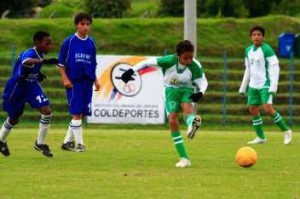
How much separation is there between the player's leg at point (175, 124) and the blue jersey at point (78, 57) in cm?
Result: 214

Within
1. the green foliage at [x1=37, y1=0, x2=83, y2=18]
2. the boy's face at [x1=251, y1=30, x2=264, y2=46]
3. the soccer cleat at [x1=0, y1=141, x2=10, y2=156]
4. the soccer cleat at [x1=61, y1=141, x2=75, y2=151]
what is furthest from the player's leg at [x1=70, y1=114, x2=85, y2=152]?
the green foliage at [x1=37, y1=0, x2=83, y2=18]

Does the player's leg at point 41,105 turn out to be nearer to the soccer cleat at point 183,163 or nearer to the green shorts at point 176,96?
the green shorts at point 176,96

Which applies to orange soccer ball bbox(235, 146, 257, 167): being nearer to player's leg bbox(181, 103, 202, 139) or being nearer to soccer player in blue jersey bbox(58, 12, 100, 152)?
player's leg bbox(181, 103, 202, 139)

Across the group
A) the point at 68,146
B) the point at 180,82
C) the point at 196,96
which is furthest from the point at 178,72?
the point at 68,146

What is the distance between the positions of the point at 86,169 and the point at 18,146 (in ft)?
13.9

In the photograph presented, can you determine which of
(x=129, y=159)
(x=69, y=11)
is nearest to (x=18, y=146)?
(x=129, y=159)

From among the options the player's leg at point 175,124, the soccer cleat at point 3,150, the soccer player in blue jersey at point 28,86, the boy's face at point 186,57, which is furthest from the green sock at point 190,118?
the soccer cleat at point 3,150

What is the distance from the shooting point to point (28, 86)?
14.8m

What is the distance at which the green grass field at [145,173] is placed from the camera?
35.4ft

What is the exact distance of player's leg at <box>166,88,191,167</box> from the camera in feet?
44.9

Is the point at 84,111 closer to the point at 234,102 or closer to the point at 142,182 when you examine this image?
the point at 142,182

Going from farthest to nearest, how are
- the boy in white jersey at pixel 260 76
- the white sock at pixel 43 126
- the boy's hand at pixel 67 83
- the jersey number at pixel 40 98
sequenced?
the boy in white jersey at pixel 260 76 < the boy's hand at pixel 67 83 < the white sock at pixel 43 126 < the jersey number at pixel 40 98

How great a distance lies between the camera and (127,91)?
26781 mm

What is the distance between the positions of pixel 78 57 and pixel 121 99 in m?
11.2
